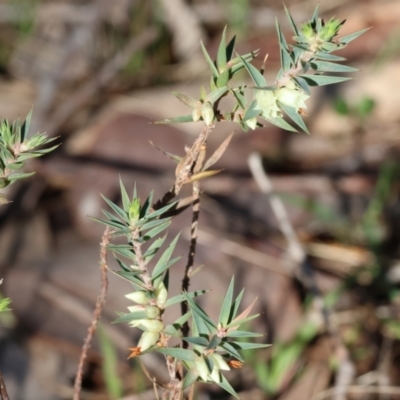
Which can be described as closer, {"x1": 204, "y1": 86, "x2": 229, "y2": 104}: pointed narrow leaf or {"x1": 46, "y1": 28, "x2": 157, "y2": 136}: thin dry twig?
{"x1": 204, "y1": 86, "x2": 229, "y2": 104}: pointed narrow leaf

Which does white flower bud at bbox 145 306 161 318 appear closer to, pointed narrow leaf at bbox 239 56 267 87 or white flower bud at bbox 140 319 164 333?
white flower bud at bbox 140 319 164 333

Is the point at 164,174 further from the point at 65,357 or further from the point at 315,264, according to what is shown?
the point at 65,357

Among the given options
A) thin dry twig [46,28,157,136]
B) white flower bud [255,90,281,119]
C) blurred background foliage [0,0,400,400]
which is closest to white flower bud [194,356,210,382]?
white flower bud [255,90,281,119]

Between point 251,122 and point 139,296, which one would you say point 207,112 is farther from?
point 139,296

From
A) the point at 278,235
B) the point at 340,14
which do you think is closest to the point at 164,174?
the point at 278,235

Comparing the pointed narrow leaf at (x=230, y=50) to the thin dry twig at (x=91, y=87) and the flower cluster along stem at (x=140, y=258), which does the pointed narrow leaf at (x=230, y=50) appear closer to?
the flower cluster along stem at (x=140, y=258)

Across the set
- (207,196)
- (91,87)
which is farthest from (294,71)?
(91,87)
